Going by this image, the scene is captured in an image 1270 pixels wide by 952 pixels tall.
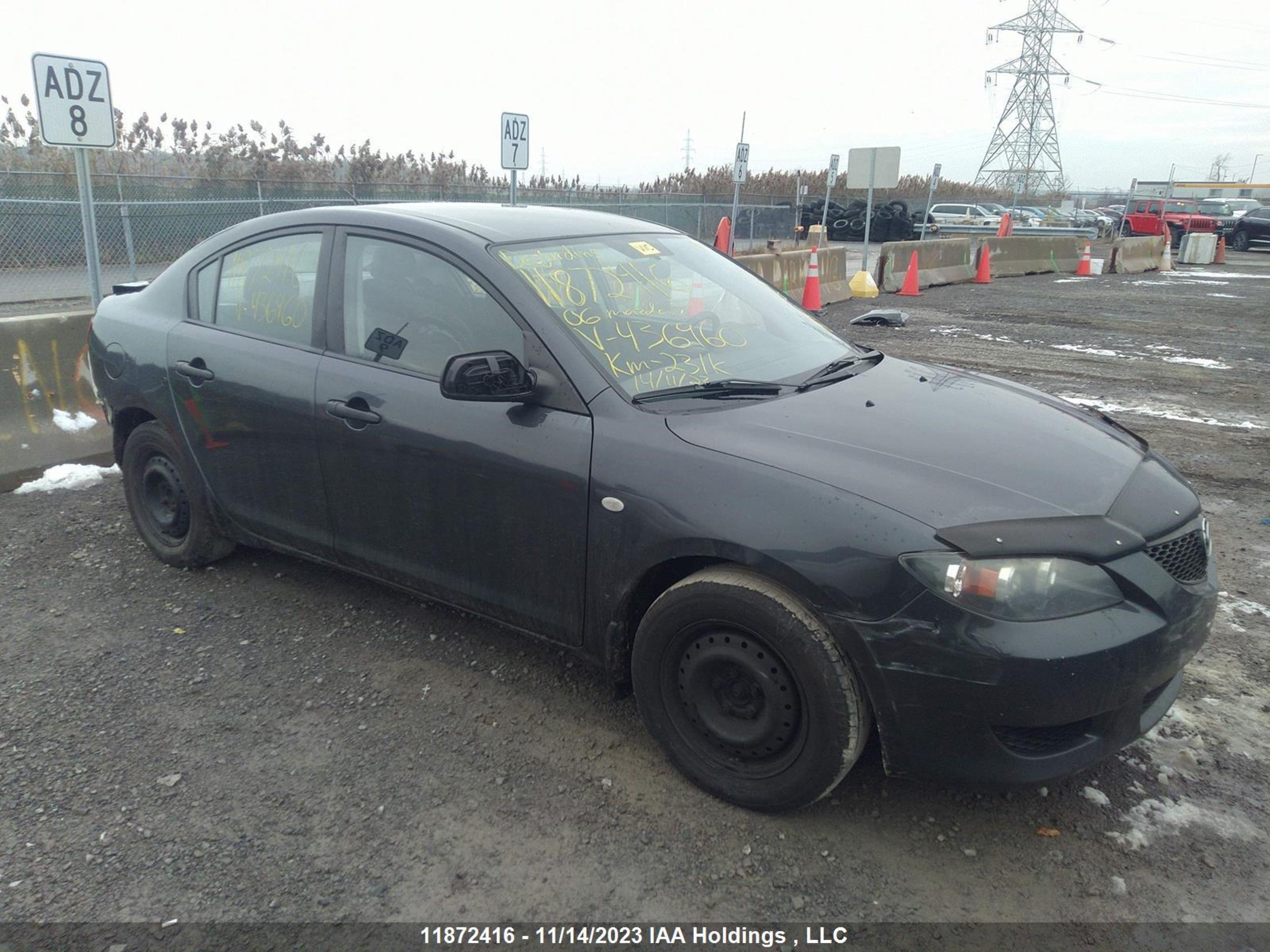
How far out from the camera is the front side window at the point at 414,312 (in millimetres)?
3256

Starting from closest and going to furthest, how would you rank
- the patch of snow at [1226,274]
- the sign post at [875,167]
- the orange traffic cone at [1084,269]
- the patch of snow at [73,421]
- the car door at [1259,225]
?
the patch of snow at [73,421] < the sign post at [875,167] < the orange traffic cone at [1084,269] < the patch of snow at [1226,274] < the car door at [1259,225]

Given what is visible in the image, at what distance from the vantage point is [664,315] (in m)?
3.40

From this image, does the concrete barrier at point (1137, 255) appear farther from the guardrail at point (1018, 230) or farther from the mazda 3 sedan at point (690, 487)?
the mazda 3 sedan at point (690, 487)

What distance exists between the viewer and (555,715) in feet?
11.0

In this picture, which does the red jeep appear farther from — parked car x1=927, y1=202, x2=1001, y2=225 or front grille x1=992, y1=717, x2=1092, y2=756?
front grille x1=992, y1=717, x2=1092, y2=756

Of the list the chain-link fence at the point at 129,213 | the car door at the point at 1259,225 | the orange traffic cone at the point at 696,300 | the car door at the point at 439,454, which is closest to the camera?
the car door at the point at 439,454

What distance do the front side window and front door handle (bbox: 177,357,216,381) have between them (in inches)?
32.0

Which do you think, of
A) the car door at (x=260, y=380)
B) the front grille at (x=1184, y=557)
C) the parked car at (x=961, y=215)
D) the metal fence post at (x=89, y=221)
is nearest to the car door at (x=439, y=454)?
the car door at (x=260, y=380)

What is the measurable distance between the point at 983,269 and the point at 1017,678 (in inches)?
746

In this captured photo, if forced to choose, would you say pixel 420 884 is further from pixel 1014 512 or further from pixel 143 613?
pixel 143 613

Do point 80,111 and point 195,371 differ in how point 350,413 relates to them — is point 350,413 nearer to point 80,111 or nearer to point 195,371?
point 195,371

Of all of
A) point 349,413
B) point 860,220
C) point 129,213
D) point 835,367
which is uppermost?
point 860,220

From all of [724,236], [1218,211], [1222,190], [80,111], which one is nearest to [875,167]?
[724,236]

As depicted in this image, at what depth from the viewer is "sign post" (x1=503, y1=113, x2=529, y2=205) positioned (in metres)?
13.0
